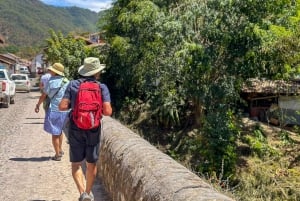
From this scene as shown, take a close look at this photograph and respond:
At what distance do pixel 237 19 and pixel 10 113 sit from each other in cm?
996

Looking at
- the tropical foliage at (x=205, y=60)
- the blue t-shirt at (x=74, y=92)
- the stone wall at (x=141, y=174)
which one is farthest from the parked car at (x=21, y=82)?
the blue t-shirt at (x=74, y=92)

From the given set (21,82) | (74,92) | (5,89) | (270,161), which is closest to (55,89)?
(74,92)

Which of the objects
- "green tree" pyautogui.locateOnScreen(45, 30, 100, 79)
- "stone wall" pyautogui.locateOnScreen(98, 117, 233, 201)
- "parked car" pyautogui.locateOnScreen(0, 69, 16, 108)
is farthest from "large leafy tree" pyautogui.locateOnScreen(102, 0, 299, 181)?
"stone wall" pyautogui.locateOnScreen(98, 117, 233, 201)

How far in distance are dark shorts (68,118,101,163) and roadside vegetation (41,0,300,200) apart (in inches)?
325

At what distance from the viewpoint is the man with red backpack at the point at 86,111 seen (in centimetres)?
482

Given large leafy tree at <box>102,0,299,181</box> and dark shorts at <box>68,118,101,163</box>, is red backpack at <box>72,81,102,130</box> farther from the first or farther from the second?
large leafy tree at <box>102,0,299,181</box>

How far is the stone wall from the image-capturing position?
3.47 metres

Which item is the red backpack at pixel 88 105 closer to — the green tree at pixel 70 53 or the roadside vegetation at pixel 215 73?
the roadside vegetation at pixel 215 73

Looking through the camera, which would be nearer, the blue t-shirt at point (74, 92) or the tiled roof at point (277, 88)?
the blue t-shirt at point (74, 92)

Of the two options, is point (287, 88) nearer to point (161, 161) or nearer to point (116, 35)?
point (116, 35)

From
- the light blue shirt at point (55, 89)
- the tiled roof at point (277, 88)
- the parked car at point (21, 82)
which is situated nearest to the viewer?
→ the light blue shirt at point (55, 89)

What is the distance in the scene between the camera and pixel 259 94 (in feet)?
79.0

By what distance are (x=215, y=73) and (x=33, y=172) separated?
1148 cm

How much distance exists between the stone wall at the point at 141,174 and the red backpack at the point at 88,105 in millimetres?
609
